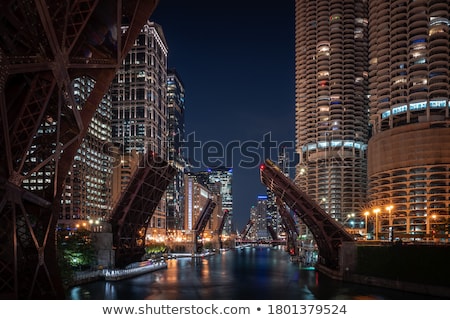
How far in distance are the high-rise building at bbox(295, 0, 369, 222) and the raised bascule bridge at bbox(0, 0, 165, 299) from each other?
13321cm

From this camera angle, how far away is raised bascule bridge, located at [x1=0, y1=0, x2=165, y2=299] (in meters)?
13.8

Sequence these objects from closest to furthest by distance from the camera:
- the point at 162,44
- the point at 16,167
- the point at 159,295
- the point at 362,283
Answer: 1. the point at 16,167
2. the point at 159,295
3. the point at 362,283
4. the point at 162,44

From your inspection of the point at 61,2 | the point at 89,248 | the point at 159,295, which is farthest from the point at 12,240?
the point at 89,248

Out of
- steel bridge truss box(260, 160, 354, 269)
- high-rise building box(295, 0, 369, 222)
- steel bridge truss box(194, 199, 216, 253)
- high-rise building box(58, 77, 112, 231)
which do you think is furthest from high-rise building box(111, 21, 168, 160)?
steel bridge truss box(260, 160, 354, 269)

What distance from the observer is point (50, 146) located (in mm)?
17172

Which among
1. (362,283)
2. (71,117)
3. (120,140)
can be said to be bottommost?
(362,283)

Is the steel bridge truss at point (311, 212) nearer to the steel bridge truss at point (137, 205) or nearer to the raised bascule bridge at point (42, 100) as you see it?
the steel bridge truss at point (137, 205)

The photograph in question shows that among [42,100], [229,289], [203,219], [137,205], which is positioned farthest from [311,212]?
[203,219]

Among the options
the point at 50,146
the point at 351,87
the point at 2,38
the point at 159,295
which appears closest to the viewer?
the point at 2,38

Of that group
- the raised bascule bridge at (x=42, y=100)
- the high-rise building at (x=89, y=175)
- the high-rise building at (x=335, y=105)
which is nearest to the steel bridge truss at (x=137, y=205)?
the raised bascule bridge at (x=42, y=100)

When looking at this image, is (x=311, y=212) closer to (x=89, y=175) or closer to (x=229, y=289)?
(x=229, y=289)

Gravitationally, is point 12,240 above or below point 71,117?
below

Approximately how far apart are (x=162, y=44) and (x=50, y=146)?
16336cm

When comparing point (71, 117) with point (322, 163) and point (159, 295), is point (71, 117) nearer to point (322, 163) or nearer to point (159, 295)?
point (159, 295)
